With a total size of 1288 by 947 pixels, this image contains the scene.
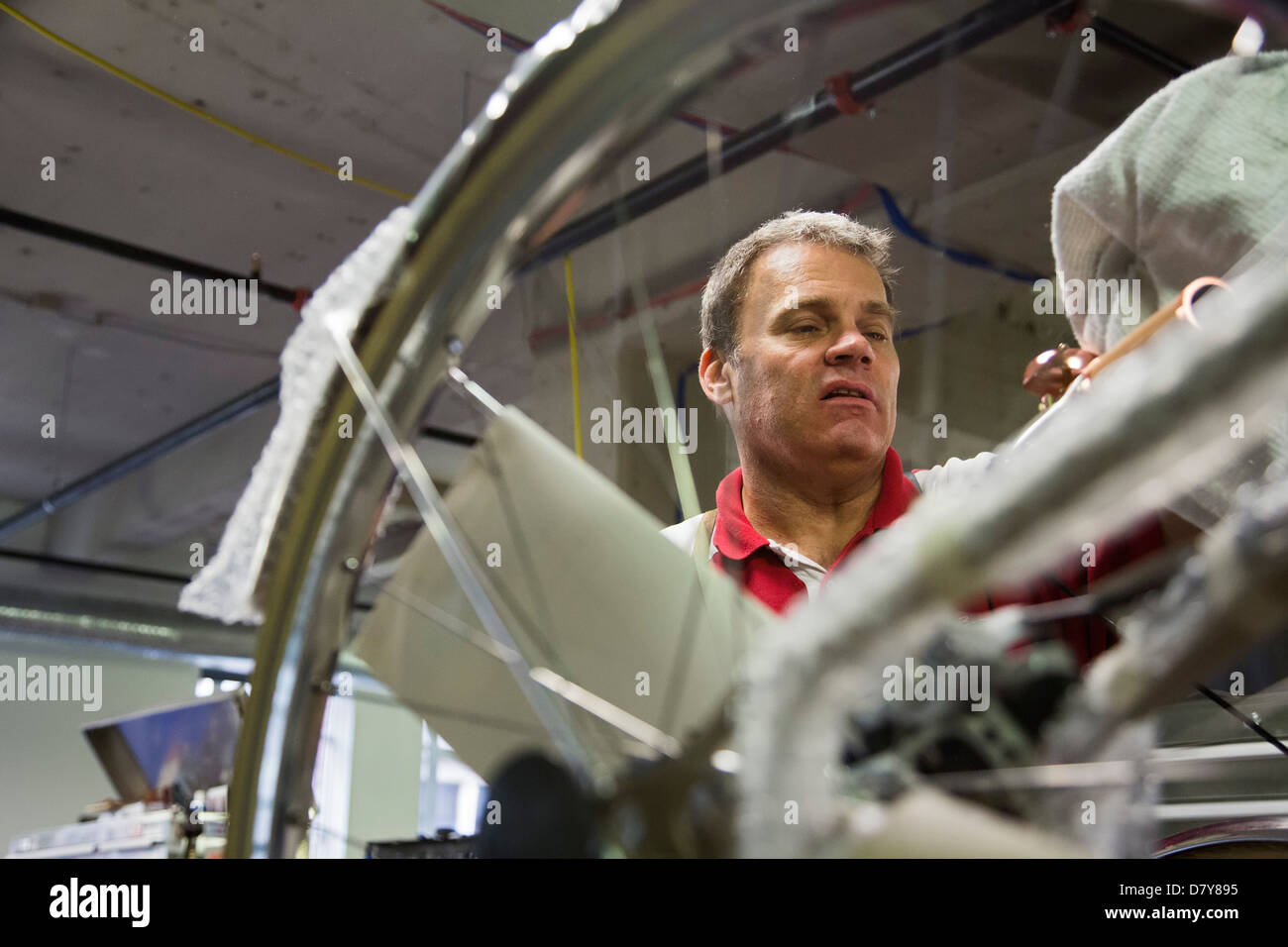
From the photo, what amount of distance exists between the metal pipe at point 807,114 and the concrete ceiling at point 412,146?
0.08 meters

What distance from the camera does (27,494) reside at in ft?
18.2

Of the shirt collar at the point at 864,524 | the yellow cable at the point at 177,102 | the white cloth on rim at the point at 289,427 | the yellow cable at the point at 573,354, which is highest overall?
the yellow cable at the point at 177,102

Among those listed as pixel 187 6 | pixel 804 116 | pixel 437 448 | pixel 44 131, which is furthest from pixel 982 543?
pixel 437 448

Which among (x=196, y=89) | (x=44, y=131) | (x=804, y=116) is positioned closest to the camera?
(x=804, y=116)

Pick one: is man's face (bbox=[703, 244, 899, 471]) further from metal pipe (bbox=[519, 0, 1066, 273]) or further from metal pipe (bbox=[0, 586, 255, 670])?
metal pipe (bbox=[0, 586, 255, 670])

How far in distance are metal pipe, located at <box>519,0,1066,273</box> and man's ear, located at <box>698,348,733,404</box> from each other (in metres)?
0.43

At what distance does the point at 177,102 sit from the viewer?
2557mm

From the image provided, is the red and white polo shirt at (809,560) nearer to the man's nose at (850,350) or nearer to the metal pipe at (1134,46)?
the man's nose at (850,350)

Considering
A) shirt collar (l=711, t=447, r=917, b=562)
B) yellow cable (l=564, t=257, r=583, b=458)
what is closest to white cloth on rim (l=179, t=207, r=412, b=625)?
shirt collar (l=711, t=447, r=917, b=562)

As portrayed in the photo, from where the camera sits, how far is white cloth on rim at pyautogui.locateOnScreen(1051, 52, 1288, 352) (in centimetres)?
57

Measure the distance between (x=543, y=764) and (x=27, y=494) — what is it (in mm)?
6117

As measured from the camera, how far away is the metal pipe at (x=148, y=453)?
389cm

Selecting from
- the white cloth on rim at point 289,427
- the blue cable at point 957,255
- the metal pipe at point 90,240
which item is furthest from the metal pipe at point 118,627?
the white cloth on rim at point 289,427
